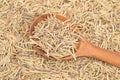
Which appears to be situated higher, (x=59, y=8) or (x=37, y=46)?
(x=59, y=8)

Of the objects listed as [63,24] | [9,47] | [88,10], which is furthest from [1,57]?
[88,10]

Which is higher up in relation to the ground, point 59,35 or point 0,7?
point 0,7

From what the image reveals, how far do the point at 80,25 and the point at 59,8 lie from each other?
12 cm

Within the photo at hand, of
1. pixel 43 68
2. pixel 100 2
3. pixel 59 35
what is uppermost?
pixel 100 2

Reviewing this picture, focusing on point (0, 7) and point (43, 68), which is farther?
point (0, 7)

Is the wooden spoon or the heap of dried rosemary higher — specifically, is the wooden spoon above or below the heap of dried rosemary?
below

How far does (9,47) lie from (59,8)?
0.27 meters

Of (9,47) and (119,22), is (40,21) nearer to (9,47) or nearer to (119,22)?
(9,47)

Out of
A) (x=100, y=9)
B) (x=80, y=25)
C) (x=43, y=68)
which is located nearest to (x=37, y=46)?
(x=43, y=68)

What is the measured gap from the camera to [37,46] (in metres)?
1.49

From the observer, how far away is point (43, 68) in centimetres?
148

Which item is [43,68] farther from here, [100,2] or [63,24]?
[100,2]

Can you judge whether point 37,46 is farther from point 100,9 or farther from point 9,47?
point 100,9

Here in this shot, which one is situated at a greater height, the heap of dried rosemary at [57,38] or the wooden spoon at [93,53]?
the heap of dried rosemary at [57,38]
